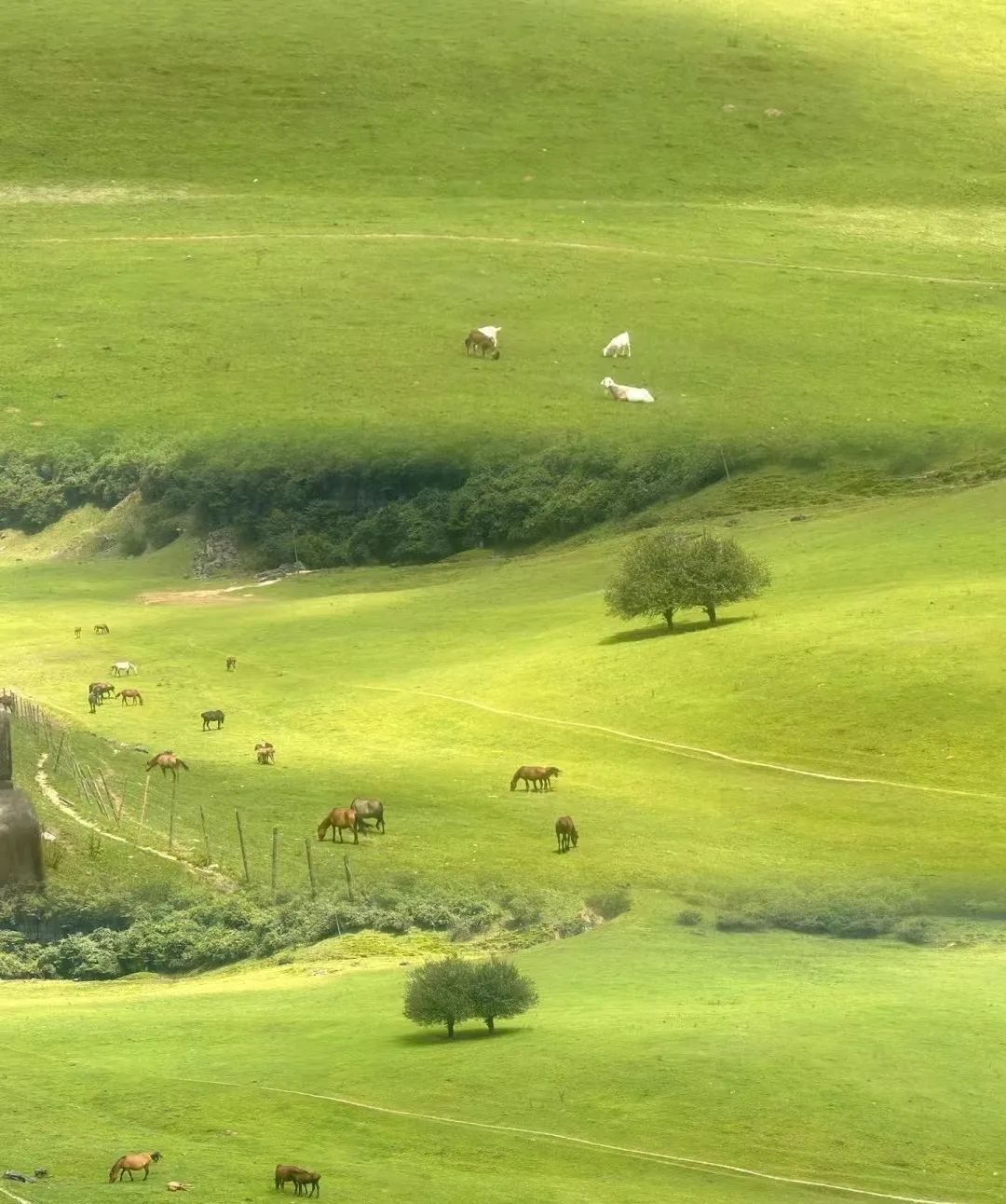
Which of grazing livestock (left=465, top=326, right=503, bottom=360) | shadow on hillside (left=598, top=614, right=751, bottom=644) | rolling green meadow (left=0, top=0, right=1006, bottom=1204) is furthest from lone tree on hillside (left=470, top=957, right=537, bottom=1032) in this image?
grazing livestock (left=465, top=326, right=503, bottom=360)

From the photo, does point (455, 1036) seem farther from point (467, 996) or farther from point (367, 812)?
point (367, 812)

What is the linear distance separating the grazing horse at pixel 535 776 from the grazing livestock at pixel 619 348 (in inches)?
1918

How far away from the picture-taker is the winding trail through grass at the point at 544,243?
10712 centimetres

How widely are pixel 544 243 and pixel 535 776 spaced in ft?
210

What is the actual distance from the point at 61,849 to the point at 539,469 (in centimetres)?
4670

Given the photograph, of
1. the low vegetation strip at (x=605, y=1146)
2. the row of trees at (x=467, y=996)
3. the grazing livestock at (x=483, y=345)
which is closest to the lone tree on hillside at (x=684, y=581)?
the row of trees at (x=467, y=996)

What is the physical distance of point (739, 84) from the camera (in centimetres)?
12481

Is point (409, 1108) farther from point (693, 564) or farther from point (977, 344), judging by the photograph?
point (977, 344)

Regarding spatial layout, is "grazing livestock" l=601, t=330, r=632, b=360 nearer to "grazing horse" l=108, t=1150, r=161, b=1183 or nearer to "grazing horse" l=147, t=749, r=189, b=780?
"grazing horse" l=147, t=749, r=189, b=780

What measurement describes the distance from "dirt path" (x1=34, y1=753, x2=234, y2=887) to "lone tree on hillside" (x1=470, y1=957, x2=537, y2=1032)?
1015cm

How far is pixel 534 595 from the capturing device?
7244cm

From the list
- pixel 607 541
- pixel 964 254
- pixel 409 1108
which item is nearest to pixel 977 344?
pixel 964 254

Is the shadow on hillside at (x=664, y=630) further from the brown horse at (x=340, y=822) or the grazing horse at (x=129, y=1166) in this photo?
the grazing horse at (x=129, y=1166)

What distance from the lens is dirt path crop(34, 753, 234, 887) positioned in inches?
1601
